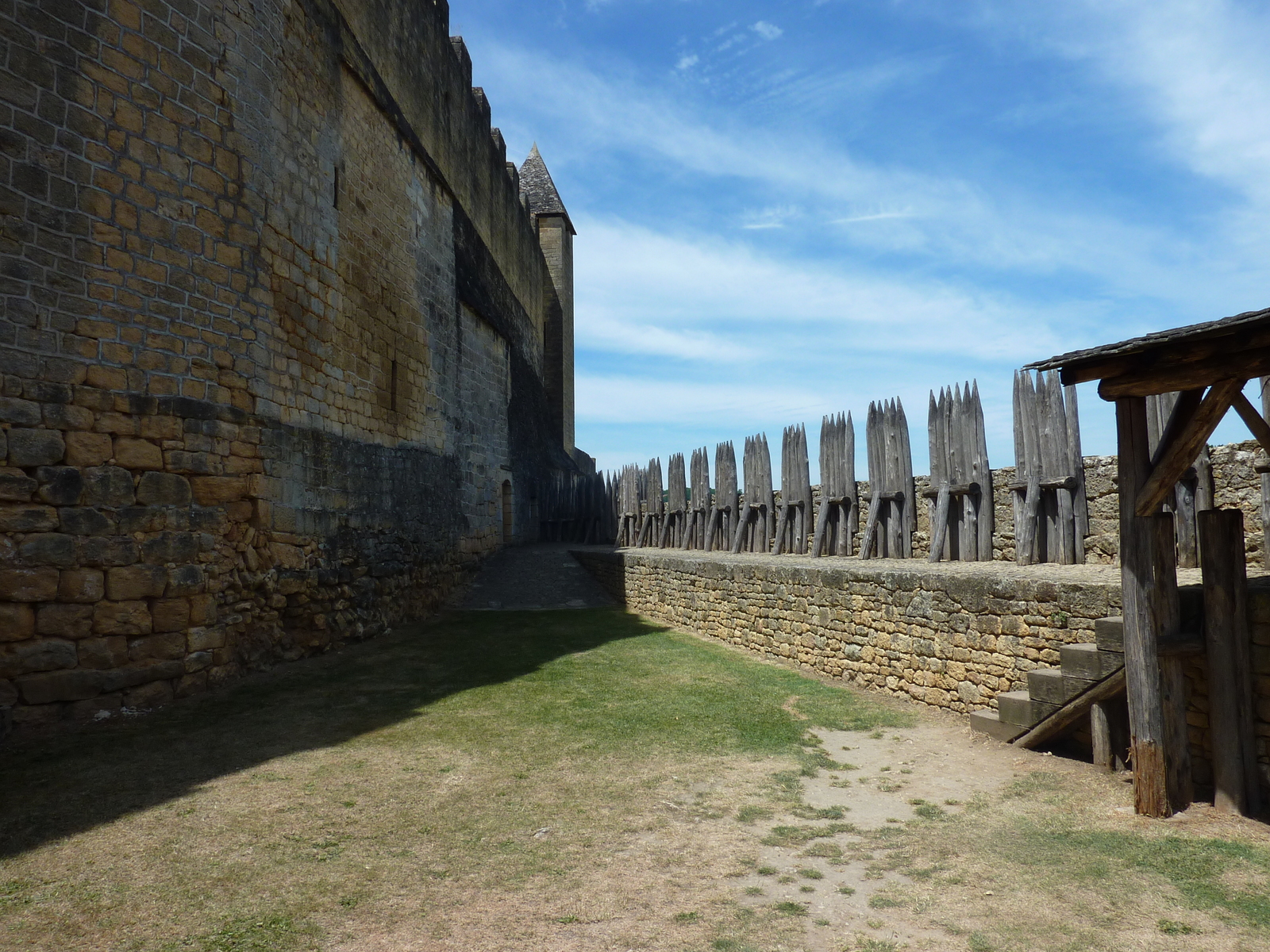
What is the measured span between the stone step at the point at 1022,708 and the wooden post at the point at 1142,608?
944mm

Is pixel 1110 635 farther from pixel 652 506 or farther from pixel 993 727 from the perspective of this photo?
pixel 652 506

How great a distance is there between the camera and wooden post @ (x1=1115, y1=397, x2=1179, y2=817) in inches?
186

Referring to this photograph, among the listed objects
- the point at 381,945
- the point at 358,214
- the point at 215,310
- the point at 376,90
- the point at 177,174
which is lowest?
the point at 381,945

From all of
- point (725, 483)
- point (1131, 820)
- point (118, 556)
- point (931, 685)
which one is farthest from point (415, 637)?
point (1131, 820)

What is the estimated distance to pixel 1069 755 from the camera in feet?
19.4

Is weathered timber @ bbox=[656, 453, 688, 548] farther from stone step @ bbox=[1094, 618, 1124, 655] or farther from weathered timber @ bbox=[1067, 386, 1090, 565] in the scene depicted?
stone step @ bbox=[1094, 618, 1124, 655]

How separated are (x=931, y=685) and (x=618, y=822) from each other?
385cm

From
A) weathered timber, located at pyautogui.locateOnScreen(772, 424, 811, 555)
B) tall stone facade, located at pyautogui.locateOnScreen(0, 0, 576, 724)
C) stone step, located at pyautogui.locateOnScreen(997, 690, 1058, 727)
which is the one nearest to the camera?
stone step, located at pyautogui.locateOnScreen(997, 690, 1058, 727)

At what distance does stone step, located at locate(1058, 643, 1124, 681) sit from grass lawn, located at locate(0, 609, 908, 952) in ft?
5.90

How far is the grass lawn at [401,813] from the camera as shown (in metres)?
3.56

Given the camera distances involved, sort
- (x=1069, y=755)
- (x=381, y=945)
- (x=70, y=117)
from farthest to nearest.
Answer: (x=70, y=117)
(x=1069, y=755)
(x=381, y=945)

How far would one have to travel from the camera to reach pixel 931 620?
740 cm

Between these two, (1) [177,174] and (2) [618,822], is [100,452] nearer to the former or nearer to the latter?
Result: (1) [177,174]

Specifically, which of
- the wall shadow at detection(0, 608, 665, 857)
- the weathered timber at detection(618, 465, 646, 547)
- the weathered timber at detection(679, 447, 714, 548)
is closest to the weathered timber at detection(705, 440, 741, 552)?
the weathered timber at detection(679, 447, 714, 548)
